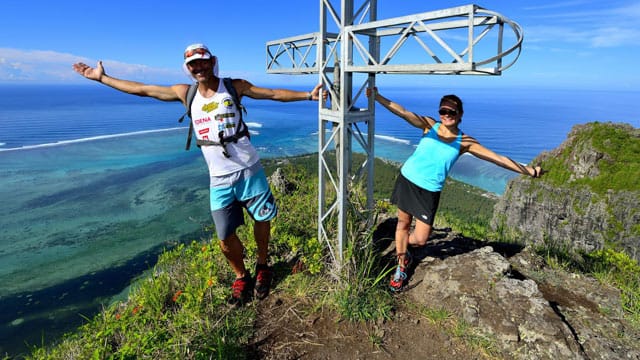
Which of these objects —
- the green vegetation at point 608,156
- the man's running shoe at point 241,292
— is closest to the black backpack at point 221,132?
the man's running shoe at point 241,292

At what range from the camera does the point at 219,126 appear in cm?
345

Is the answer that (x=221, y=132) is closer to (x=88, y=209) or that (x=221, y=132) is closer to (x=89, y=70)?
(x=89, y=70)

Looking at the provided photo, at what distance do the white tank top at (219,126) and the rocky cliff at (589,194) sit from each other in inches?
781

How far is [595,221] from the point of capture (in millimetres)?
23500

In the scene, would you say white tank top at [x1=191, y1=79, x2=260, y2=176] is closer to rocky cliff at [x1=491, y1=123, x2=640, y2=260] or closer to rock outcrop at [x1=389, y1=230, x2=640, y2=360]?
rock outcrop at [x1=389, y1=230, x2=640, y2=360]

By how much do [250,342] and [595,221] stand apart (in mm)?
27807

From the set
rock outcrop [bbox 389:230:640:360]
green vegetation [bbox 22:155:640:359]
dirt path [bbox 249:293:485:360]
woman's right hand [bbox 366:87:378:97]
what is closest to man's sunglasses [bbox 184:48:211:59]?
woman's right hand [bbox 366:87:378:97]

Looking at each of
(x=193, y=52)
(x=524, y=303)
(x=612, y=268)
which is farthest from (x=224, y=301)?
(x=612, y=268)

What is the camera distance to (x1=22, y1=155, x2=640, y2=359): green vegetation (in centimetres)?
354

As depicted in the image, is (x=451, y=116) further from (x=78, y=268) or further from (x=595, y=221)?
(x=595, y=221)

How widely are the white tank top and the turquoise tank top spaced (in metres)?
2.04

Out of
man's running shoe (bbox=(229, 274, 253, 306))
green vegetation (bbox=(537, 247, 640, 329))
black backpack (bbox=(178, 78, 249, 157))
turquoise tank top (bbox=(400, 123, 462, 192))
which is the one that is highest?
black backpack (bbox=(178, 78, 249, 157))

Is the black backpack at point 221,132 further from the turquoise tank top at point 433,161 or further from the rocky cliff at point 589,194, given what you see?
the rocky cliff at point 589,194

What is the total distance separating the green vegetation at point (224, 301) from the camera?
11.6ft
